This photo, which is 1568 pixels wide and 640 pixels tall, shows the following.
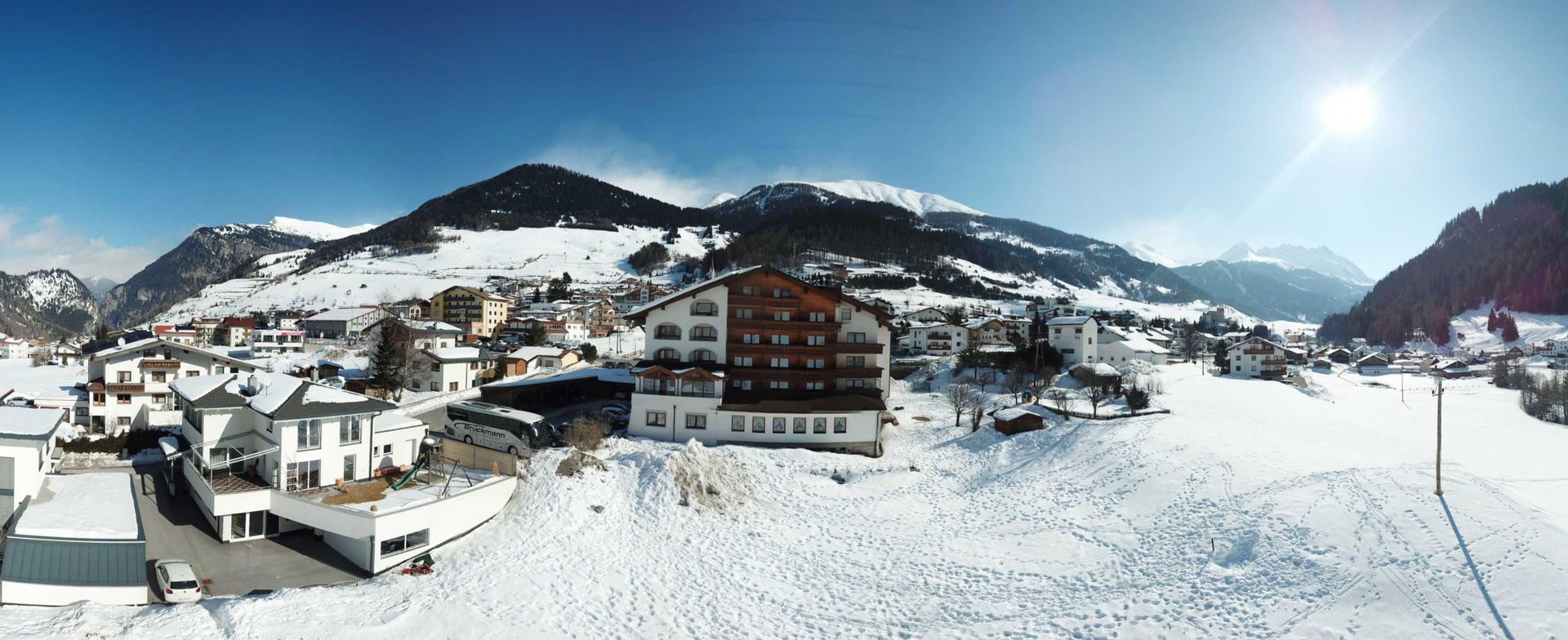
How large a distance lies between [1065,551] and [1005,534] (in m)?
2.32

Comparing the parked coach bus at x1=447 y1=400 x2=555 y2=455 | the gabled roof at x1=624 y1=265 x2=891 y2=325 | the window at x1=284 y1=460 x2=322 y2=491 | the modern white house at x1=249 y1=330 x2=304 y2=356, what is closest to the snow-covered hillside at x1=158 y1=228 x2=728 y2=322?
the modern white house at x1=249 y1=330 x2=304 y2=356

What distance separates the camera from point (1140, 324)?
415ft

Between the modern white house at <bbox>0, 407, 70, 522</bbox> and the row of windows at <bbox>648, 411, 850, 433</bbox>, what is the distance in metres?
21.0

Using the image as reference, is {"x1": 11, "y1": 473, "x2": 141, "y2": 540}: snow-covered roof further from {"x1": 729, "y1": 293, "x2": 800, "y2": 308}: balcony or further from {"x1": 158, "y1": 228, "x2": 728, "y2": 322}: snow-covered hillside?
{"x1": 158, "y1": 228, "x2": 728, "y2": 322}: snow-covered hillside

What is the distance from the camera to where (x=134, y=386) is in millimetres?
31266

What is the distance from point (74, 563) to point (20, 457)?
6.88m

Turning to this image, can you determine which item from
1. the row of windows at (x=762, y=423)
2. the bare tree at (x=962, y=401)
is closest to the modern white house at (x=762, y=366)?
the row of windows at (x=762, y=423)

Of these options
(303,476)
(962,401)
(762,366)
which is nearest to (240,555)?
(303,476)

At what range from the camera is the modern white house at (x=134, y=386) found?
30.8 meters

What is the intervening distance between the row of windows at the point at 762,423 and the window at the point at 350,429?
13.1 metres

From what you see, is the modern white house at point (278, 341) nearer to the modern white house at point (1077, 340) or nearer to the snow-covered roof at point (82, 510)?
the snow-covered roof at point (82, 510)

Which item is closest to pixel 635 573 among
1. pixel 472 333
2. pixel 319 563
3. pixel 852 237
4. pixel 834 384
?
pixel 319 563

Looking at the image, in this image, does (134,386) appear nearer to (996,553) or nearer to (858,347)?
(858,347)

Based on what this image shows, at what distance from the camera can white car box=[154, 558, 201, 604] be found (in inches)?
607
